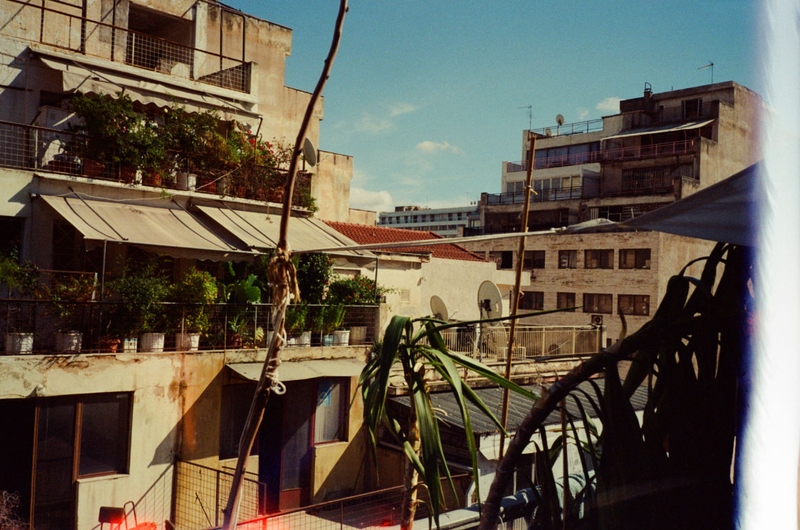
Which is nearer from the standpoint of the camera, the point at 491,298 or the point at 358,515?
the point at 358,515

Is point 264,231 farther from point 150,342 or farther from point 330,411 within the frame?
point 330,411

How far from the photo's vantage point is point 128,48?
15.9 metres

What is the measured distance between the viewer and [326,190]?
24.7 meters

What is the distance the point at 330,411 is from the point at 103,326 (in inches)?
184

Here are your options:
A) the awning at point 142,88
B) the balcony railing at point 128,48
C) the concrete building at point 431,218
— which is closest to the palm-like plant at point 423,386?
the awning at point 142,88

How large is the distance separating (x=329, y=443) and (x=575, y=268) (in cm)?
2614

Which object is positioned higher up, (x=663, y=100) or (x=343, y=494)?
(x=663, y=100)

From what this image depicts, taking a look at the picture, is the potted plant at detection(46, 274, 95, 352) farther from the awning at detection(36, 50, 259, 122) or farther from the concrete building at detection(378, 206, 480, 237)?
the concrete building at detection(378, 206, 480, 237)

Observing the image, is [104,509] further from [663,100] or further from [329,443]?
[663,100]

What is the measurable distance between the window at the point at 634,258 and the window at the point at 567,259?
267 cm

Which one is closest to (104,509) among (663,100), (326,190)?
(326,190)

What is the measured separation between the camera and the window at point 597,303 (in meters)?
36.3

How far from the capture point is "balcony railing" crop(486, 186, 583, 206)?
47.4m

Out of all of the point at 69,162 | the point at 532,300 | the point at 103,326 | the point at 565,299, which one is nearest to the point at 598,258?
the point at 565,299
